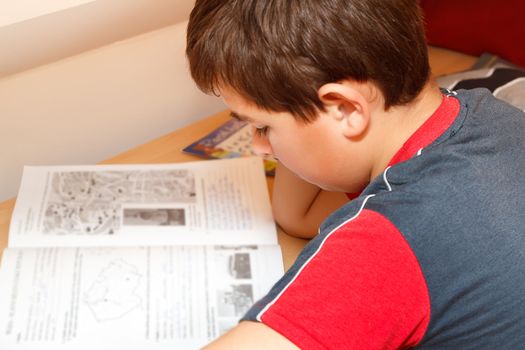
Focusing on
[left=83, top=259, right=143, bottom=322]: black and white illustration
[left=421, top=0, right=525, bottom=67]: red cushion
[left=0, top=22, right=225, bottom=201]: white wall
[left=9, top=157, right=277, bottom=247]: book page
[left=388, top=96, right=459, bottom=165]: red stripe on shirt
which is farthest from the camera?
[left=421, top=0, right=525, bottom=67]: red cushion

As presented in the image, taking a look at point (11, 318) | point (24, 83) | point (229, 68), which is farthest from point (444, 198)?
point (24, 83)

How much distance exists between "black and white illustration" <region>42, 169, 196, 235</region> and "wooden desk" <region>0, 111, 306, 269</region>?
0.21ft

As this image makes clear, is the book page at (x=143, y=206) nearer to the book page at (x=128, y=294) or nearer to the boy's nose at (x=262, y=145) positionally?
the book page at (x=128, y=294)

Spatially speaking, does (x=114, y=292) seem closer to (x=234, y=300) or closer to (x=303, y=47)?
(x=234, y=300)

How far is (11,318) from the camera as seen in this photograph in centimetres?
86

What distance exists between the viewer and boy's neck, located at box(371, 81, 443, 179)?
2.60 ft

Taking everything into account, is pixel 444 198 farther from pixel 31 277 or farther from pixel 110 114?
pixel 110 114

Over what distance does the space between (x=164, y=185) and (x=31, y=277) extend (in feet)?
0.81

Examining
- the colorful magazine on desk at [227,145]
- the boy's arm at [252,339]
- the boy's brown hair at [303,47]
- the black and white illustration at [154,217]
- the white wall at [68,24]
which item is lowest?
the boy's arm at [252,339]

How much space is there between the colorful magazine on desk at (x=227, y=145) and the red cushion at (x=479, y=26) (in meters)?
0.50

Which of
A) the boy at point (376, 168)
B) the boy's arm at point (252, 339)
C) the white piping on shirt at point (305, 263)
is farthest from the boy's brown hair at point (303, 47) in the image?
the boy's arm at point (252, 339)

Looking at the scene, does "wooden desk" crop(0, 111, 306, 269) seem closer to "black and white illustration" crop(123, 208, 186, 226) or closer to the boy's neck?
"black and white illustration" crop(123, 208, 186, 226)

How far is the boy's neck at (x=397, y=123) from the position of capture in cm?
79

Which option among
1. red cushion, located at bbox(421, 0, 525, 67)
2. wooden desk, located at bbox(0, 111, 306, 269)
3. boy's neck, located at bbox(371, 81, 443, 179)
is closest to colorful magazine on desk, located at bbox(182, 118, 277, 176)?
wooden desk, located at bbox(0, 111, 306, 269)
